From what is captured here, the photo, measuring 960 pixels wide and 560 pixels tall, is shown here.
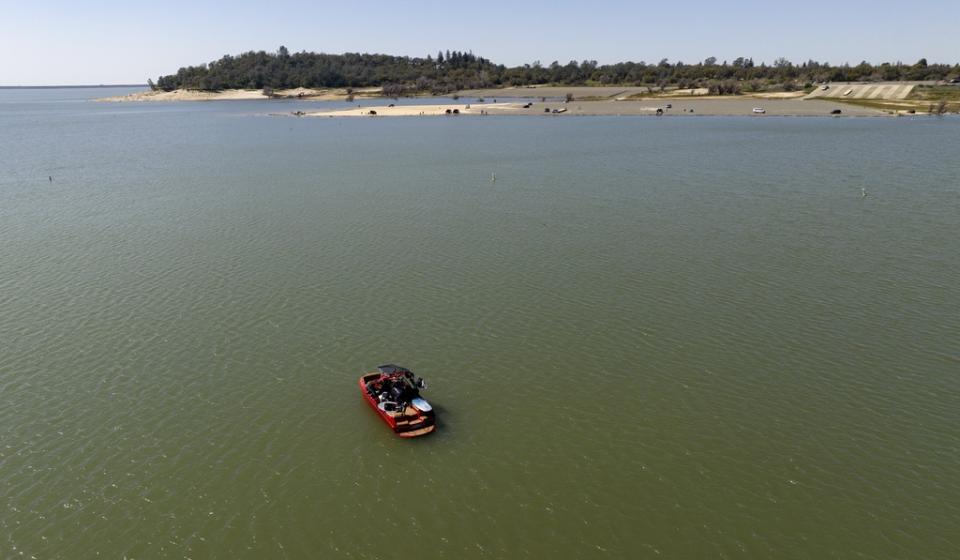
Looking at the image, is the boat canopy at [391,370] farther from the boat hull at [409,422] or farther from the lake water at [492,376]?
the boat hull at [409,422]

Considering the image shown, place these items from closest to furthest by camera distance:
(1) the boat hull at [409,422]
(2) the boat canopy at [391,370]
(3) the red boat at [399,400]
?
(1) the boat hull at [409,422]
(3) the red boat at [399,400]
(2) the boat canopy at [391,370]

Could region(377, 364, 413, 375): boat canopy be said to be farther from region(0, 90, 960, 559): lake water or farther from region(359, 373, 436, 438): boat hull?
region(359, 373, 436, 438): boat hull

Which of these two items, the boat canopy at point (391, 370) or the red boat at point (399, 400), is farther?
the boat canopy at point (391, 370)

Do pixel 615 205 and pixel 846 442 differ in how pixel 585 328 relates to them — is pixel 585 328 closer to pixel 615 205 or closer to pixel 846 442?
pixel 846 442

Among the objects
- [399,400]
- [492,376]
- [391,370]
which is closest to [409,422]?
[399,400]

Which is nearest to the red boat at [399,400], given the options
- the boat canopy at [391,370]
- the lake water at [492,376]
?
the boat canopy at [391,370]

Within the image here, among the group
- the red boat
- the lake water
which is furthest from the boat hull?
the lake water

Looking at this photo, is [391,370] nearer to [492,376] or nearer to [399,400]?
[399,400]
